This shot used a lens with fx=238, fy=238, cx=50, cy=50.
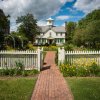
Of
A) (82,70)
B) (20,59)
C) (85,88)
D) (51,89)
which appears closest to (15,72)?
(20,59)

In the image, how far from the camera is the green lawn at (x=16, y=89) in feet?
31.0

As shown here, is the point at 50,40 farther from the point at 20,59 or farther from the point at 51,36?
the point at 20,59

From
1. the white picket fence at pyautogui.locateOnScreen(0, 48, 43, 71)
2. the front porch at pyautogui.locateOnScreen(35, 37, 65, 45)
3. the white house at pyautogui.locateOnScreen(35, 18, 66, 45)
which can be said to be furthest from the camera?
the white house at pyautogui.locateOnScreen(35, 18, 66, 45)

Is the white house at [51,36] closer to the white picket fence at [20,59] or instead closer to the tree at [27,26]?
the tree at [27,26]

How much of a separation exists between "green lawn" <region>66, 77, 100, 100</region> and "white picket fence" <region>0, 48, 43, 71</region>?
→ 145 inches

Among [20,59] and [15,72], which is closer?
[15,72]

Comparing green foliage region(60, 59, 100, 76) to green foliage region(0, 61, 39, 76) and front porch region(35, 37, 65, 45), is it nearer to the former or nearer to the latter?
green foliage region(0, 61, 39, 76)

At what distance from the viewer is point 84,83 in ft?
39.6

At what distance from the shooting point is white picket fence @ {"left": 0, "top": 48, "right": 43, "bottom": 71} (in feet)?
53.4

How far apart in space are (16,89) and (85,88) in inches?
123

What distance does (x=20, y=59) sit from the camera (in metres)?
16.4

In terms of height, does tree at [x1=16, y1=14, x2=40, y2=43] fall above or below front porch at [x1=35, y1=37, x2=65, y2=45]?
above

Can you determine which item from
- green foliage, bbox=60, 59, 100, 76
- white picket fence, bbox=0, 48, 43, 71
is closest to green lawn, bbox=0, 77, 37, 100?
green foliage, bbox=60, 59, 100, 76

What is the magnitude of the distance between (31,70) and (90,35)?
26.9 metres
